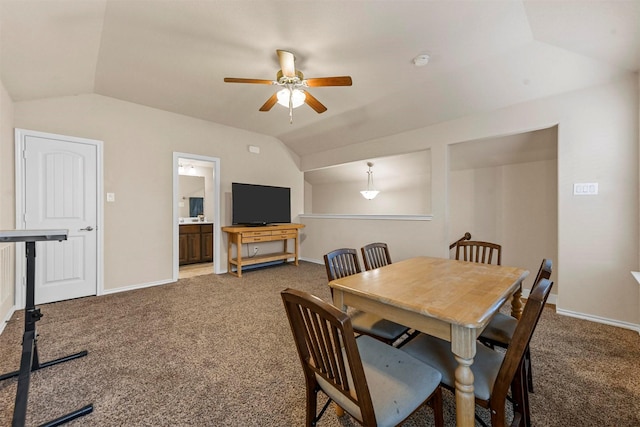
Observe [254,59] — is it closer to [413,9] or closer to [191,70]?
[191,70]

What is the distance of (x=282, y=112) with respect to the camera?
4.32 metres

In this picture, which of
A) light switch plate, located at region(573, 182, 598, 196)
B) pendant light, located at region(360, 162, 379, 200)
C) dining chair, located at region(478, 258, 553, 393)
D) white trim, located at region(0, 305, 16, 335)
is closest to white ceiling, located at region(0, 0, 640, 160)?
light switch plate, located at region(573, 182, 598, 196)

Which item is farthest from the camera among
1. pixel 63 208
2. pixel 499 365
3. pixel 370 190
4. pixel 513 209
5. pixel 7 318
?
pixel 370 190

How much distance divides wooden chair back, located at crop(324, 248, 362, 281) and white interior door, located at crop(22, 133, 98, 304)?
3.41m

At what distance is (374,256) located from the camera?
237 centimetres

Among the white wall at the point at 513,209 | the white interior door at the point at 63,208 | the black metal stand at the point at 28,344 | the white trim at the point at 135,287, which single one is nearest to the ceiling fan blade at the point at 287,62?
the black metal stand at the point at 28,344

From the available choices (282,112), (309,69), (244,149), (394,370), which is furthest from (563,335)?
(244,149)

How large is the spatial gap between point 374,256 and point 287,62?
1.93 meters

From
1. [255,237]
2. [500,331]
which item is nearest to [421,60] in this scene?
[500,331]

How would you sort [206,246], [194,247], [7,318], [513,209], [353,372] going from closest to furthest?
1. [353,372]
2. [7,318]
3. [513,209]
4. [194,247]
5. [206,246]

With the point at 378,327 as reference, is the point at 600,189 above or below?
above

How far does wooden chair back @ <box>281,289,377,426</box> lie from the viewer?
87 centimetres

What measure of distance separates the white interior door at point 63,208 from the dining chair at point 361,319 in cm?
342

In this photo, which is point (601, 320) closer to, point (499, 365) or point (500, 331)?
point (500, 331)
